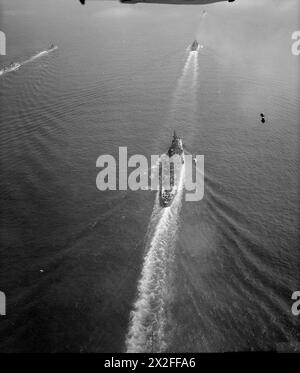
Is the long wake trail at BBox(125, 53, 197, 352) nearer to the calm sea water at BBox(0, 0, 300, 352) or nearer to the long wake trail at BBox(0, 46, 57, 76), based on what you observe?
the calm sea water at BBox(0, 0, 300, 352)

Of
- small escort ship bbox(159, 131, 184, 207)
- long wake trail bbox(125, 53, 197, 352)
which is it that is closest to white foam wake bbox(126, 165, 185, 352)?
long wake trail bbox(125, 53, 197, 352)

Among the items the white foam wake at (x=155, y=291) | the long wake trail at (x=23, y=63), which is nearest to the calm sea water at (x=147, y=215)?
the white foam wake at (x=155, y=291)

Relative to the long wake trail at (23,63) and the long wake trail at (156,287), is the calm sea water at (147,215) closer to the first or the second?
the long wake trail at (156,287)

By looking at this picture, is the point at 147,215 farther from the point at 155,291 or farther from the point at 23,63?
the point at 23,63

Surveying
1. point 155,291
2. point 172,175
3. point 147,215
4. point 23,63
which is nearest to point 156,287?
point 155,291

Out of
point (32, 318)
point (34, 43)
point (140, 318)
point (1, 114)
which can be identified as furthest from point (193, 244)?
point (34, 43)

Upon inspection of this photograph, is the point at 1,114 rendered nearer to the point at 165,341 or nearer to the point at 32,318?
the point at 32,318

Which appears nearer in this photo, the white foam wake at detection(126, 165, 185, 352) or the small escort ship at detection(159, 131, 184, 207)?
the white foam wake at detection(126, 165, 185, 352)
